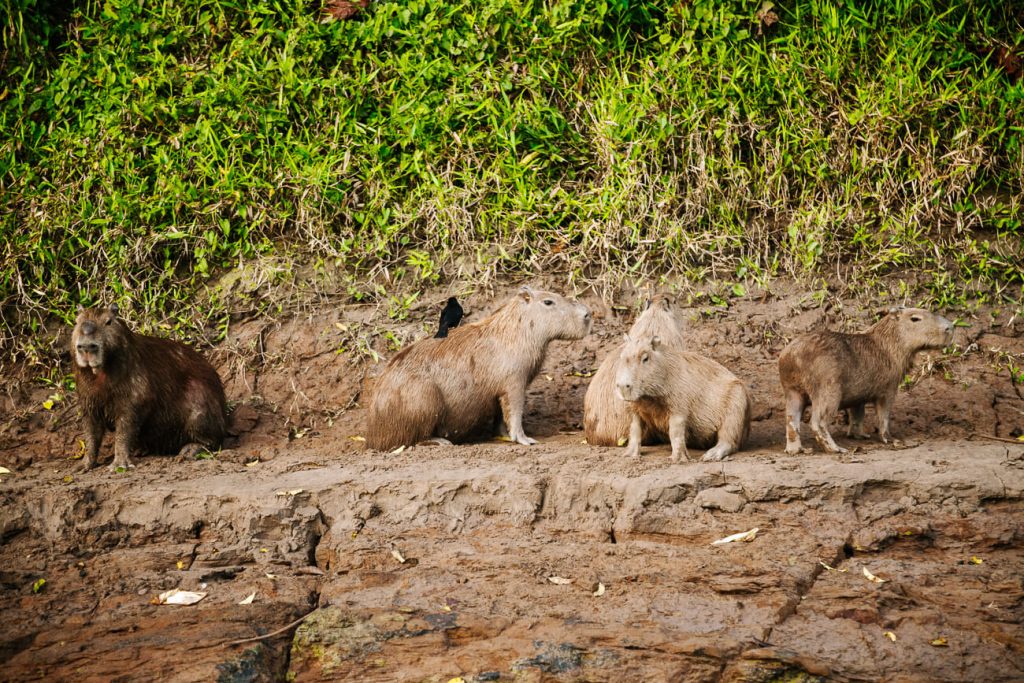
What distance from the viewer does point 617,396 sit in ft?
21.2

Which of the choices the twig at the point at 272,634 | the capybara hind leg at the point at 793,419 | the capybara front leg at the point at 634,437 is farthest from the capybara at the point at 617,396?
the twig at the point at 272,634

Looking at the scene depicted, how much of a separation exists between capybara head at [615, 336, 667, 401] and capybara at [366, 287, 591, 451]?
3.04ft

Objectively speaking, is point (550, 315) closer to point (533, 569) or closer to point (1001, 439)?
point (533, 569)

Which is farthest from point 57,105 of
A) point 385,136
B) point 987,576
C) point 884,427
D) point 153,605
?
point 987,576

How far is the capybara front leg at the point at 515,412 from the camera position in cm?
683

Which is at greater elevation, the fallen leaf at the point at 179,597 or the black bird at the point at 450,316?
the black bird at the point at 450,316

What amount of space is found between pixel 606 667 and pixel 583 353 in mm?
3695

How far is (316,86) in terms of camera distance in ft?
29.5

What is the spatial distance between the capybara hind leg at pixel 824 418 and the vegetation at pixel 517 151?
217cm

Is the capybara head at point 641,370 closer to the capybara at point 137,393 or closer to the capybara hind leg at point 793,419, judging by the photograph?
the capybara hind leg at point 793,419

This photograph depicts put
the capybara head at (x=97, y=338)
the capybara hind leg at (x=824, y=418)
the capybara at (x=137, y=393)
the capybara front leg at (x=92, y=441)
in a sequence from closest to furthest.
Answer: the capybara hind leg at (x=824, y=418), the capybara head at (x=97, y=338), the capybara at (x=137, y=393), the capybara front leg at (x=92, y=441)

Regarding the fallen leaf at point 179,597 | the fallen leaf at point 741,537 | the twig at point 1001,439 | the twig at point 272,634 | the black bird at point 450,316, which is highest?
the black bird at point 450,316

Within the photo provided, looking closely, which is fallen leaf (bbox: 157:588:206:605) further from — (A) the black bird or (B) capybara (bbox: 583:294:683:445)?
(A) the black bird

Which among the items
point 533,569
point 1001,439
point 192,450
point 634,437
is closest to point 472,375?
point 634,437
